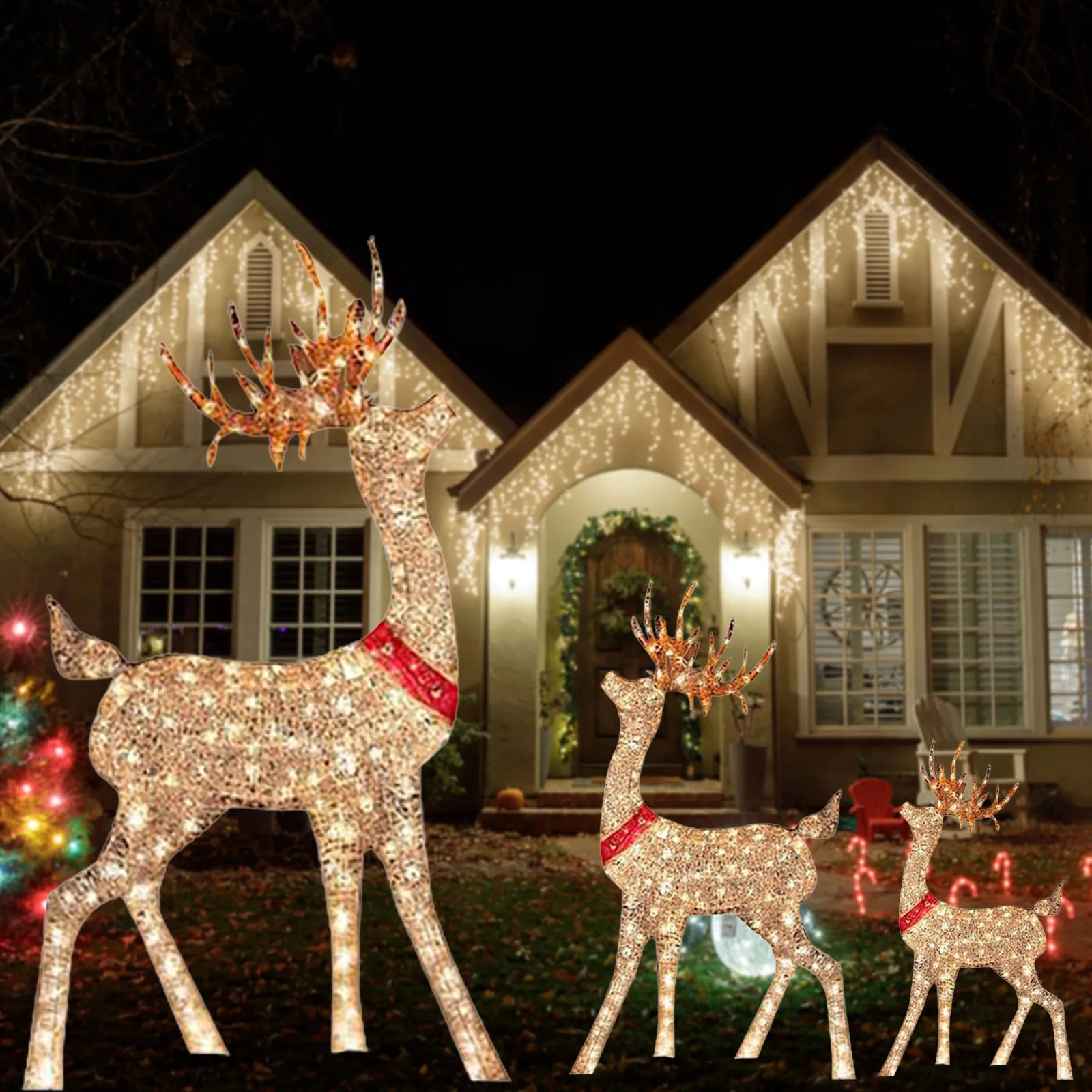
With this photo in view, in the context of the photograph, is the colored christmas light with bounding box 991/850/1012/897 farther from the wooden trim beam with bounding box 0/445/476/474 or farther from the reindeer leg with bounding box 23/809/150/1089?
the reindeer leg with bounding box 23/809/150/1089

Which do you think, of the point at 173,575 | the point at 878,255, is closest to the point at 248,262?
the point at 173,575

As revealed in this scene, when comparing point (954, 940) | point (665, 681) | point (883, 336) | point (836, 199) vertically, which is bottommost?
point (954, 940)

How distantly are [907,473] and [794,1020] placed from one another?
299 inches

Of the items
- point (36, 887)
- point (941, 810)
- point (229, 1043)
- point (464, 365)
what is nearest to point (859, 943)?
point (941, 810)

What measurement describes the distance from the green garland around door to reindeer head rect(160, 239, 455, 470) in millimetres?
8321

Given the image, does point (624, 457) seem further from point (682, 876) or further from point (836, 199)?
point (682, 876)

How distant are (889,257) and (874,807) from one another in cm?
526

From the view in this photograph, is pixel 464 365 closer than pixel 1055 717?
No

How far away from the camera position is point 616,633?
12.8 meters

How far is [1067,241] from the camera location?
1027 cm

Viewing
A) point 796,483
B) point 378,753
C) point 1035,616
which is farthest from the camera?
point 1035,616

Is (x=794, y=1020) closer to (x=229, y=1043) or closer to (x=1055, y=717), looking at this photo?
(x=229, y=1043)

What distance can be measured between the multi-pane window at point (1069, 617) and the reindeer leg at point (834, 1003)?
29.0 ft

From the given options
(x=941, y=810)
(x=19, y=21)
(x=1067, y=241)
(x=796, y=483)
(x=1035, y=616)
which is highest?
(x=19, y=21)
